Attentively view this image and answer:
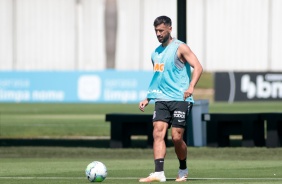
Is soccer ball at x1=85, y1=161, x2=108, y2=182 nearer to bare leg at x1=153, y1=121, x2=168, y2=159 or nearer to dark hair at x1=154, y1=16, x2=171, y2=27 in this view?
bare leg at x1=153, y1=121, x2=168, y2=159

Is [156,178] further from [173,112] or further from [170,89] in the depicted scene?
[170,89]

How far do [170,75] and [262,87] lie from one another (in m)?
32.7

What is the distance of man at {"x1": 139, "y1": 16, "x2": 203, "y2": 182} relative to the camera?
1282 centimetres

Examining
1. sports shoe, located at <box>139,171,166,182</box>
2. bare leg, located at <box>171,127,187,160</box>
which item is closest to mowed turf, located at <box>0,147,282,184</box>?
sports shoe, located at <box>139,171,166,182</box>

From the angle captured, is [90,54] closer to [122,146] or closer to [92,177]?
[122,146]

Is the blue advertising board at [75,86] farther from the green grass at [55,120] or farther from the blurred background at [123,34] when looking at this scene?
the blurred background at [123,34]

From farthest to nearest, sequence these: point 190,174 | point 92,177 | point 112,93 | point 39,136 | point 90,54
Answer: point 90,54
point 112,93
point 39,136
point 190,174
point 92,177

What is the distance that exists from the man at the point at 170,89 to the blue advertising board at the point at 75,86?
105 ft

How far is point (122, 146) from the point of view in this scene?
20.8 m

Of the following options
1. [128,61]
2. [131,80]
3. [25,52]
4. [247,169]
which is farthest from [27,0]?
[247,169]

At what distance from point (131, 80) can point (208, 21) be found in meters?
17.0

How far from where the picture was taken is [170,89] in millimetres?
12961

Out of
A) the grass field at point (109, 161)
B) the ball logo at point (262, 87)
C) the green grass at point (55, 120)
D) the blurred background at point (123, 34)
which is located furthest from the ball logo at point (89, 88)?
the grass field at point (109, 161)

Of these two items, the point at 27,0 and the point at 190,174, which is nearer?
the point at 190,174
